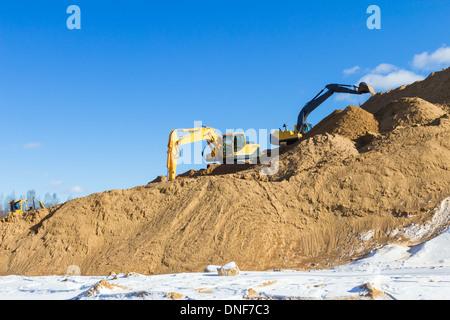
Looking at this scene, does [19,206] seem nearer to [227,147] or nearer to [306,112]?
[227,147]

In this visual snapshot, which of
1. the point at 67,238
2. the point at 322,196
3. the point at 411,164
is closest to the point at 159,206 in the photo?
the point at 67,238

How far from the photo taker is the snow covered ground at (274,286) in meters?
8.21

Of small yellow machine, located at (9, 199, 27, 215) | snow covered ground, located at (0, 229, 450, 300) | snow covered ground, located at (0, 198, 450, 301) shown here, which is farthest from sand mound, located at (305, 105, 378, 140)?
Answer: small yellow machine, located at (9, 199, 27, 215)

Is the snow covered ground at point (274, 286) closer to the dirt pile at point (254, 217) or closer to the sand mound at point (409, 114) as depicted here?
the dirt pile at point (254, 217)

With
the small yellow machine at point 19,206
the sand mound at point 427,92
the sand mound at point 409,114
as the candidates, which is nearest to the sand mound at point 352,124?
the sand mound at point 409,114

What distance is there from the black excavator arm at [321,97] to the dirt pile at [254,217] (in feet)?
31.3

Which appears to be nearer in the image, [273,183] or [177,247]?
[177,247]

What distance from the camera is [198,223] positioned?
15.1 metres

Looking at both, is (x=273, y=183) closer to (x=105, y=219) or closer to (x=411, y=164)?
(x=411, y=164)

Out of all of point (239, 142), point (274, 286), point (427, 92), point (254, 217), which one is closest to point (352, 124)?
point (239, 142)

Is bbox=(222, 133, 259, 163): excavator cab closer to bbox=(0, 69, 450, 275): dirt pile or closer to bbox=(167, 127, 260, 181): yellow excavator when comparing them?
bbox=(167, 127, 260, 181): yellow excavator

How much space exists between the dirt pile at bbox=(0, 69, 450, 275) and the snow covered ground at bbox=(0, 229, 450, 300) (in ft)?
6.52
